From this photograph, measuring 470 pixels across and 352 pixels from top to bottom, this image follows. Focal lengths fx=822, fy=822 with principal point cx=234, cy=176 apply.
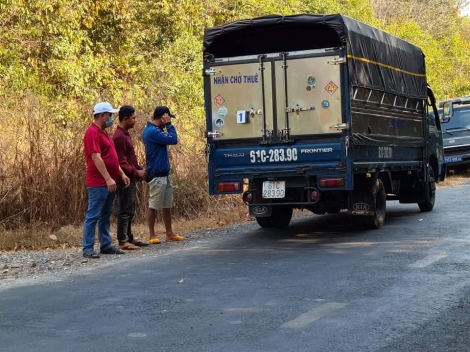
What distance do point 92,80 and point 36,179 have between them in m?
6.95

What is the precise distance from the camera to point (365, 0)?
38.1 metres

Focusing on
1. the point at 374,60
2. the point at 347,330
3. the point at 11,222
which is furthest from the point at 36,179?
the point at 347,330

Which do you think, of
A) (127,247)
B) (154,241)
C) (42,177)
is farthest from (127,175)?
(42,177)

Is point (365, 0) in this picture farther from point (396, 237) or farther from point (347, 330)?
point (347, 330)

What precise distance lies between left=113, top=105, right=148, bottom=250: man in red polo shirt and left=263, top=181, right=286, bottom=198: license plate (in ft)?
5.49

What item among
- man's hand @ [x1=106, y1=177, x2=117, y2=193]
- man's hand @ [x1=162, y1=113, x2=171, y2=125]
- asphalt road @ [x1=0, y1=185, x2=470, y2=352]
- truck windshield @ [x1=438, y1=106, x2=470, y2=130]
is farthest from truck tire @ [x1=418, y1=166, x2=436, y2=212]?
truck windshield @ [x1=438, y1=106, x2=470, y2=130]

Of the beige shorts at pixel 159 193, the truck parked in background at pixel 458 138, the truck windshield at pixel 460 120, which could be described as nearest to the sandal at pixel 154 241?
the beige shorts at pixel 159 193

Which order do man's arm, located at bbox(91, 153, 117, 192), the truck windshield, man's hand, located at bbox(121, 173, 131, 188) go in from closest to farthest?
man's arm, located at bbox(91, 153, 117, 192) → man's hand, located at bbox(121, 173, 131, 188) → the truck windshield

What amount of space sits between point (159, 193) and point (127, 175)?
66 cm

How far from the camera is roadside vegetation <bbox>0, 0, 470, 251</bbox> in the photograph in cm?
1309

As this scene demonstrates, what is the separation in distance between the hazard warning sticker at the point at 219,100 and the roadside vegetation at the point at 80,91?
2.53m

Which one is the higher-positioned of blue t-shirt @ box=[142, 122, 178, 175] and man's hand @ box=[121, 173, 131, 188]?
blue t-shirt @ box=[142, 122, 178, 175]

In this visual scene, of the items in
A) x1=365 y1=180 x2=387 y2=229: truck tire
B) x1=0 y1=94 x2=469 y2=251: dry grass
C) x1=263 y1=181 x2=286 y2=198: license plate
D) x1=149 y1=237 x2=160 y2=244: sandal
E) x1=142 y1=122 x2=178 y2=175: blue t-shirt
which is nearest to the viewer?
x1=263 y1=181 x2=286 y2=198: license plate

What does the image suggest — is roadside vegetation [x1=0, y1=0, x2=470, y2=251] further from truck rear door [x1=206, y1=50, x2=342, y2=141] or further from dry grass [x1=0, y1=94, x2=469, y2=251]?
truck rear door [x1=206, y1=50, x2=342, y2=141]
